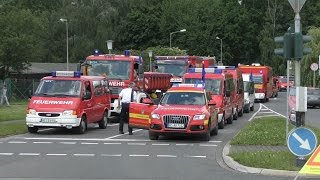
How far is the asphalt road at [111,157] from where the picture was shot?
40.8 feet

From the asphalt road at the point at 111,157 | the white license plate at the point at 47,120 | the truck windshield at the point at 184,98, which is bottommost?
the asphalt road at the point at 111,157

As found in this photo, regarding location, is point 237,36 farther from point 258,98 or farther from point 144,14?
point 258,98

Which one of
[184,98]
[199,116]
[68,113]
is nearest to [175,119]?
[199,116]

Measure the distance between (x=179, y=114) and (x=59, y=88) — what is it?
226 inches

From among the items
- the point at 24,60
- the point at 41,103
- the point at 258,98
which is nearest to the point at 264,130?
the point at 41,103

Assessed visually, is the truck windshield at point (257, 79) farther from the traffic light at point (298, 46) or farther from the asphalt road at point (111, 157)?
the traffic light at point (298, 46)

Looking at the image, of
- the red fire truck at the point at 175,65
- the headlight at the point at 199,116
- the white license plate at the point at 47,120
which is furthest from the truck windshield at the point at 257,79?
the headlight at the point at 199,116

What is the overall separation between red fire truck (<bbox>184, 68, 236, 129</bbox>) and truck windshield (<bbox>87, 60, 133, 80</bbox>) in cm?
296

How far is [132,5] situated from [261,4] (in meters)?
24.4

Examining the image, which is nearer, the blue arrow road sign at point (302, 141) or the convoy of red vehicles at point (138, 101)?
the blue arrow road sign at point (302, 141)

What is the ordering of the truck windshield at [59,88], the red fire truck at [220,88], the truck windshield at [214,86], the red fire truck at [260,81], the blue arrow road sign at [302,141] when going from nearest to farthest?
the blue arrow road sign at [302,141], the truck windshield at [59,88], the red fire truck at [220,88], the truck windshield at [214,86], the red fire truck at [260,81]

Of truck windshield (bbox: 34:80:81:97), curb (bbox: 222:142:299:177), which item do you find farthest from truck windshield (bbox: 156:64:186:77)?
curb (bbox: 222:142:299:177)

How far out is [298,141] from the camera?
41.2ft

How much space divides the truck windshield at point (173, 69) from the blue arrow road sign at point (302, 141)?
25.2 metres
